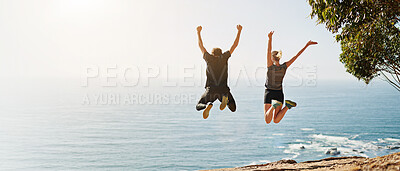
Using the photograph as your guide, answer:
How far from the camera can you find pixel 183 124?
132 meters

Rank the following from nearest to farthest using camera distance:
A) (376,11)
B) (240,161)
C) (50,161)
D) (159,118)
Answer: (376,11) < (240,161) < (50,161) < (159,118)

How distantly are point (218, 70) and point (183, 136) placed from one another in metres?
111

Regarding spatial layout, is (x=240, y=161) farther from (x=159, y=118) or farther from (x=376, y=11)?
(x=376, y=11)

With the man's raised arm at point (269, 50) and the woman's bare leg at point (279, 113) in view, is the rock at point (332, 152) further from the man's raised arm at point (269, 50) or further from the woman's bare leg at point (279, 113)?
the man's raised arm at point (269, 50)

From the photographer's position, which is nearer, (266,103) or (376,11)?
(266,103)

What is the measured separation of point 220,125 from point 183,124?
627 inches

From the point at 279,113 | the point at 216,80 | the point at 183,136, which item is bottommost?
the point at 183,136

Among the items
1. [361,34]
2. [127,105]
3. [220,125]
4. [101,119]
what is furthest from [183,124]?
[361,34]

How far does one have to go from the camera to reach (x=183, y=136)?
117 meters

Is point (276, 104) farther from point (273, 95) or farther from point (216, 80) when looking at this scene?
→ point (216, 80)

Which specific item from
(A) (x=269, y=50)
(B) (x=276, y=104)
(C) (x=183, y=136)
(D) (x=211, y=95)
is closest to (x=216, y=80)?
(D) (x=211, y=95)

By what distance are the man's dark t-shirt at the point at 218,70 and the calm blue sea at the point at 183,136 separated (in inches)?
3268

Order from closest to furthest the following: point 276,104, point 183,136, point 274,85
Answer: point 276,104
point 274,85
point 183,136

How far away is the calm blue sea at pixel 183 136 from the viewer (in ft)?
318
